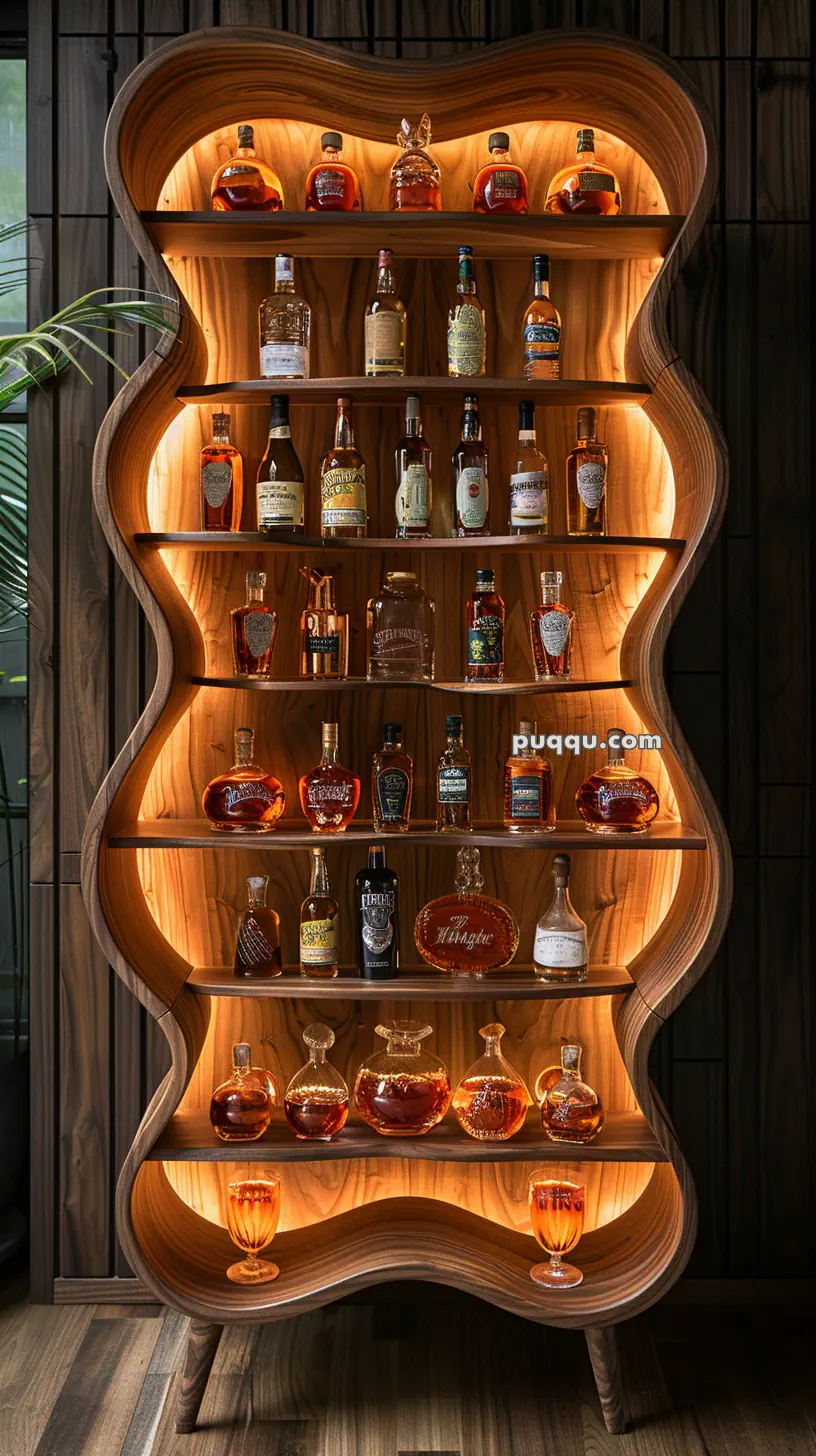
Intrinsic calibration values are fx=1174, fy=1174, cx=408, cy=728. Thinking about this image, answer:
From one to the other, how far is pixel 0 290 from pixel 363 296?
745mm

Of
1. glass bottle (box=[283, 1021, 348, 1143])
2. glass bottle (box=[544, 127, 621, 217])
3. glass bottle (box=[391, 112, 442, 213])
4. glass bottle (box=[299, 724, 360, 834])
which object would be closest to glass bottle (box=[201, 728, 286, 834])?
glass bottle (box=[299, 724, 360, 834])

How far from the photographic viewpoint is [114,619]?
2.48m

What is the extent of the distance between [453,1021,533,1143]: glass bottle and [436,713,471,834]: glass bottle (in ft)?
1.32

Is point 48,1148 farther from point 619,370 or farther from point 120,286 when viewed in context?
point 619,370

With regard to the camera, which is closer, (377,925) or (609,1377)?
(609,1377)

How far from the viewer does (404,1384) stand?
223 centimetres

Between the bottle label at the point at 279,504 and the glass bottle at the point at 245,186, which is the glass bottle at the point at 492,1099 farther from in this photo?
the glass bottle at the point at 245,186

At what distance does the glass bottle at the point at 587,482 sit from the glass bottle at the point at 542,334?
117 mm

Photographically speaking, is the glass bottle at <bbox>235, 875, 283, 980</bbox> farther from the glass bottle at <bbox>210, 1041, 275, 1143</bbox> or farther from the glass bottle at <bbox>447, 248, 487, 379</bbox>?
the glass bottle at <bbox>447, 248, 487, 379</bbox>

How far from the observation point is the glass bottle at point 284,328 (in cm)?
222

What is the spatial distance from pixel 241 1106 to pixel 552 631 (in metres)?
1.08

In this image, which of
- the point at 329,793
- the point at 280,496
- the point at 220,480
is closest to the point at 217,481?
the point at 220,480

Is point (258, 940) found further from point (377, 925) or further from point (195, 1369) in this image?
point (195, 1369)

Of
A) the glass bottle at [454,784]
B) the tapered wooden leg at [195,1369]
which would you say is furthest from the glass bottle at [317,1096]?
the glass bottle at [454,784]
